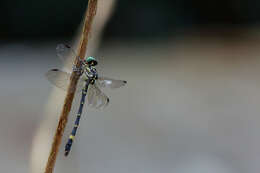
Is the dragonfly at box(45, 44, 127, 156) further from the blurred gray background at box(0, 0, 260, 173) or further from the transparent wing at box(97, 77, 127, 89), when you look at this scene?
the blurred gray background at box(0, 0, 260, 173)

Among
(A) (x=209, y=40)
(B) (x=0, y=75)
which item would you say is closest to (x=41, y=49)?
(B) (x=0, y=75)

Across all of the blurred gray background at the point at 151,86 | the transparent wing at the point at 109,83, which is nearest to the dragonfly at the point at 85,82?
the transparent wing at the point at 109,83

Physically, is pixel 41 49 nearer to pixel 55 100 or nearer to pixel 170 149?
pixel 170 149

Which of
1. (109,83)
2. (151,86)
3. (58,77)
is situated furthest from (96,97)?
(151,86)

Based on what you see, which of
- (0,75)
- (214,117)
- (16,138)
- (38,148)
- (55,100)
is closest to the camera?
(38,148)

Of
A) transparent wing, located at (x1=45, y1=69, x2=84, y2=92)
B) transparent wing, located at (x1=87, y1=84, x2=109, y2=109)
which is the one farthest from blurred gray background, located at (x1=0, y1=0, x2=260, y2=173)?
transparent wing, located at (x1=45, y1=69, x2=84, y2=92)

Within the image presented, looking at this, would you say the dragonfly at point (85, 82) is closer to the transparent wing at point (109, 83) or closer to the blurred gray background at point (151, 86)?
the transparent wing at point (109, 83)
